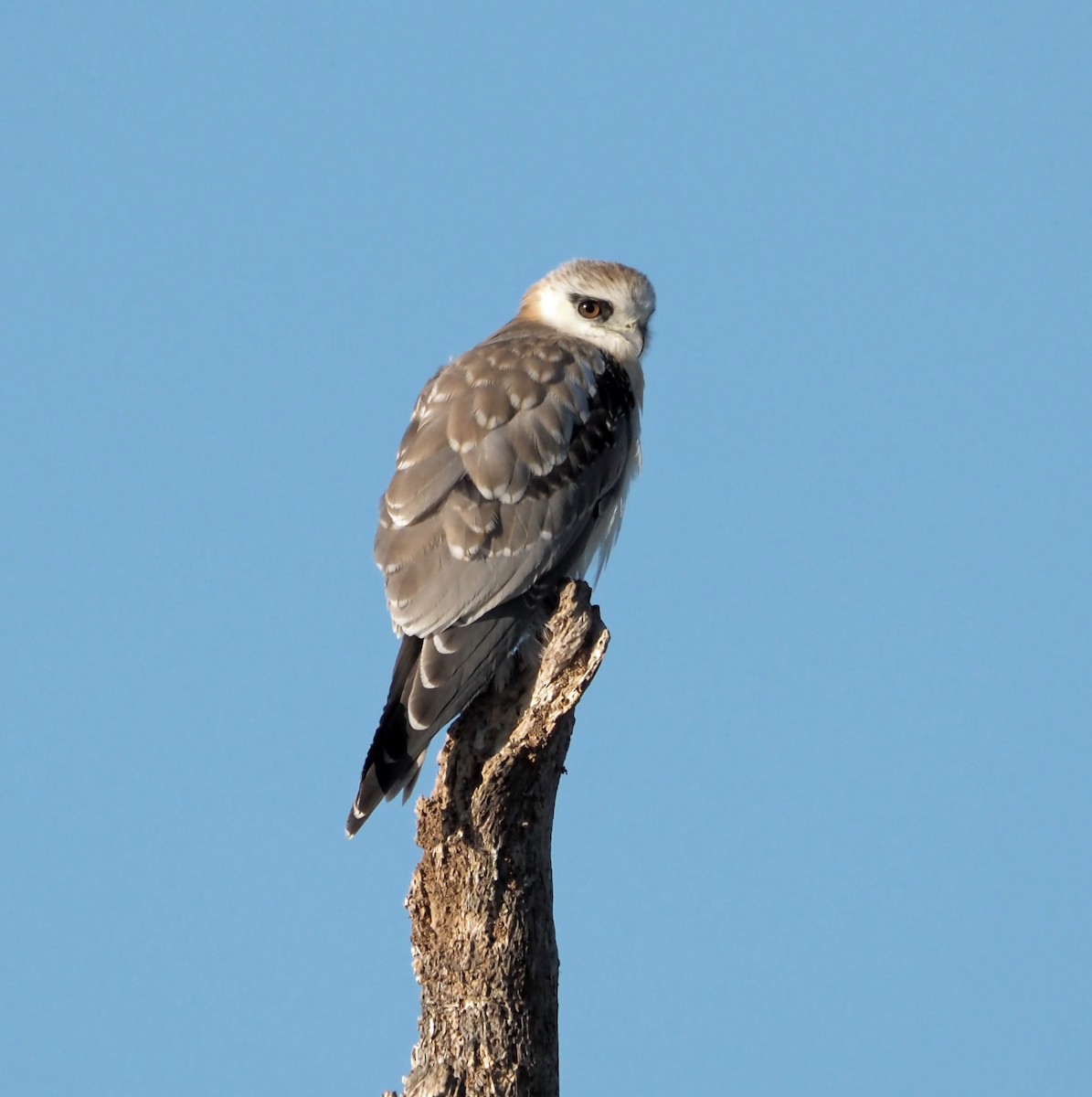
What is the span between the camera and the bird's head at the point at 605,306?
28.9 ft

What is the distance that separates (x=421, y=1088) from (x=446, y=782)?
3.51 feet

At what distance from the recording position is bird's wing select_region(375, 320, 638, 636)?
697 centimetres

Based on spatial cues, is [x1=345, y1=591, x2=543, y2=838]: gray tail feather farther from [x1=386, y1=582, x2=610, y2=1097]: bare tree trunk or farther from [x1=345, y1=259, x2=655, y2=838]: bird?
[x1=386, y1=582, x2=610, y2=1097]: bare tree trunk

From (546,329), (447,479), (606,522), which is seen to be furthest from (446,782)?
(546,329)

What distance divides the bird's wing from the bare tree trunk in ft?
3.22

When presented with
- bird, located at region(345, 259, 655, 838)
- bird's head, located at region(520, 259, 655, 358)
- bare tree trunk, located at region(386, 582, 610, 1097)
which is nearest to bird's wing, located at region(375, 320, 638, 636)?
bird, located at region(345, 259, 655, 838)

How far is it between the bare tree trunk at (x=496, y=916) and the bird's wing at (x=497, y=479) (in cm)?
98

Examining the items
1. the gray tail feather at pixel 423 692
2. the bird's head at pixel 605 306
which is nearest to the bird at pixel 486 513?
the gray tail feather at pixel 423 692

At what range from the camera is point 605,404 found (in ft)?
25.9

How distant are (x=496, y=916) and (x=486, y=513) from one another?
1.95 metres

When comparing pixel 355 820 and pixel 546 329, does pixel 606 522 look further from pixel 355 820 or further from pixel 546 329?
pixel 355 820

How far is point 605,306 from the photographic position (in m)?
8.85

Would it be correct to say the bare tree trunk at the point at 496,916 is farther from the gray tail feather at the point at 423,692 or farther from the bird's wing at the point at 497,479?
the bird's wing at the point at 497,479

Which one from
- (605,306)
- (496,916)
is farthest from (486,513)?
(605,306)
